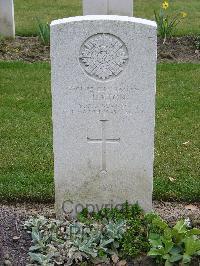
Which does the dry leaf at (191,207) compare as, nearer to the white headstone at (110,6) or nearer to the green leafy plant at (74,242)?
the green leafy plant at (74,242)

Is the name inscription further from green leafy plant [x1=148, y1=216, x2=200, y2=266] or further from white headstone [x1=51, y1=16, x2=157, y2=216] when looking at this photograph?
green leafy plant [x1=148, y1=216, x2=200, y2=266]

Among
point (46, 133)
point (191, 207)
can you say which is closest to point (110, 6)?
point (46, 133)

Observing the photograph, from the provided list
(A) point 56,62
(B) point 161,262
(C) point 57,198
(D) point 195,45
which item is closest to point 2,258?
(C) point 57,198

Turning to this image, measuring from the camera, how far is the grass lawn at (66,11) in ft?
37.6

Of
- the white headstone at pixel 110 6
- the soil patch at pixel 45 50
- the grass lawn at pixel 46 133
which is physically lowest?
the grass lawn at pixel 46 133

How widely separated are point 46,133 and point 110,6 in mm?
4040

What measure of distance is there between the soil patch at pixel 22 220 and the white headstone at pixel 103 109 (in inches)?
13.7

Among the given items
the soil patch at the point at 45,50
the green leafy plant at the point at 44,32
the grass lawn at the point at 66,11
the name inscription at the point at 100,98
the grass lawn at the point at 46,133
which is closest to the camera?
the name inscription at the point at 100,98

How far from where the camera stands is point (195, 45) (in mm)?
10133

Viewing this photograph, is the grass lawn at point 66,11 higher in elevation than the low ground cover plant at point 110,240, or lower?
higher

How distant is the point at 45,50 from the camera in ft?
32.5

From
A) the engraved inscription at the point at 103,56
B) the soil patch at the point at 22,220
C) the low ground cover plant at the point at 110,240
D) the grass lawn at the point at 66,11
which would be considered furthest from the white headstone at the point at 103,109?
the grass lawn at the point at 66,11

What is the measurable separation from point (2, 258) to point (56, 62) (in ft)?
4.65

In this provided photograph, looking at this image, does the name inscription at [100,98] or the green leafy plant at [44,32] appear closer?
the name inscription at [100,98]
